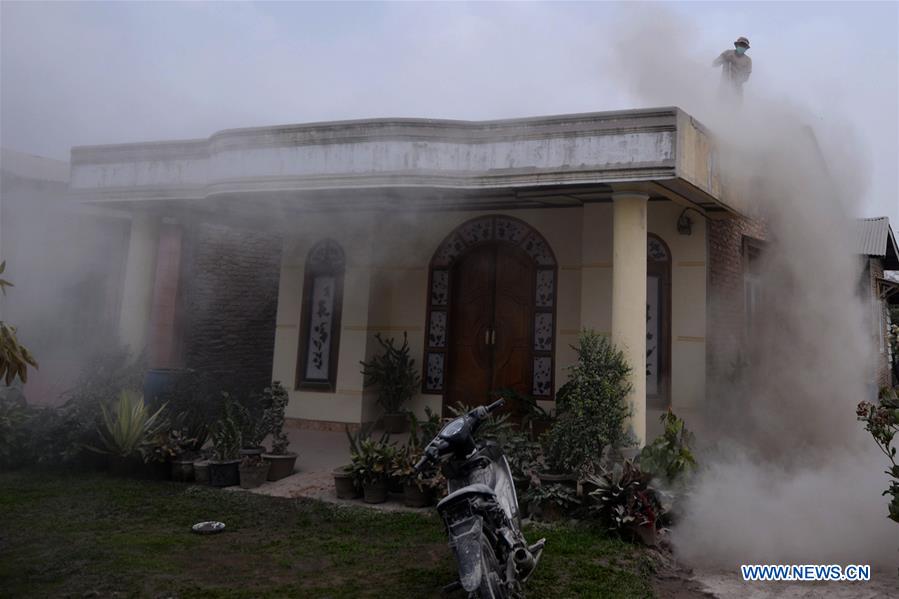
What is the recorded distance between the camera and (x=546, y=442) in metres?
6.53

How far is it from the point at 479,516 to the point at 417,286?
6.57m

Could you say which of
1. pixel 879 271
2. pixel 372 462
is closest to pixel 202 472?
pixel 372 462

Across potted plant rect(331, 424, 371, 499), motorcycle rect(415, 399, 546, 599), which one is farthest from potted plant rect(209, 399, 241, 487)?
motorcycle rect(415, 399, 546, 599)

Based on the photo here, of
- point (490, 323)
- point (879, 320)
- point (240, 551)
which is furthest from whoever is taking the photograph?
point (879, 320)

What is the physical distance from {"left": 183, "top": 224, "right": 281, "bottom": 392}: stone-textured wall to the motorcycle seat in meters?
10.7

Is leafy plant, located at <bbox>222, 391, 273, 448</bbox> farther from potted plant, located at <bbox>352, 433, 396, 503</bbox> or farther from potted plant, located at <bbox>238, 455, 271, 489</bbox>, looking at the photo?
potted plant, located at <bbox>352, 433, 396, 503</bbox>

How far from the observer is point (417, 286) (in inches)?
402

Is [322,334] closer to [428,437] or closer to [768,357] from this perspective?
[428,437]

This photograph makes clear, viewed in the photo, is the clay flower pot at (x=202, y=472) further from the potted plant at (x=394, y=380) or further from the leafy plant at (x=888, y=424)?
the leafy plant at (x=888, y=424)

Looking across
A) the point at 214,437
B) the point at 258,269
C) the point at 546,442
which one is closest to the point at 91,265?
the point at 258,269

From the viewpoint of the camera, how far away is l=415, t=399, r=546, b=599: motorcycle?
3652 mm

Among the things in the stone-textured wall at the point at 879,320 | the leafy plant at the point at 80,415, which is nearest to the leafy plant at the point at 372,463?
the leafy plant at the point at 80,415

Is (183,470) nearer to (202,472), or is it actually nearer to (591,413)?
(202,472)

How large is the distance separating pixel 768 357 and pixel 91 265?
11.3 meters
